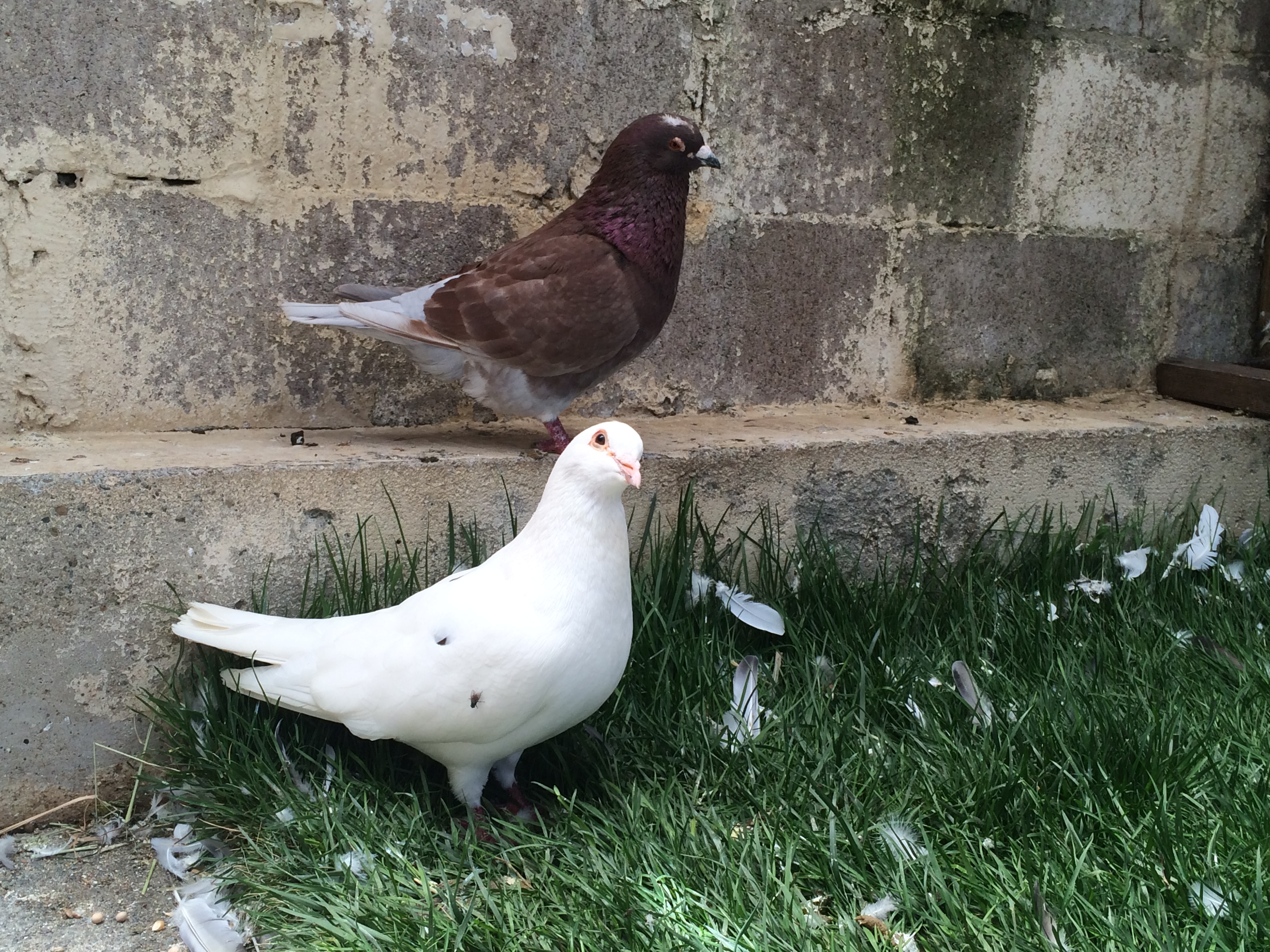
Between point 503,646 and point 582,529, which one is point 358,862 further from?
point 582,529

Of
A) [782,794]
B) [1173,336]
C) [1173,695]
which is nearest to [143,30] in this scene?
[782,794]

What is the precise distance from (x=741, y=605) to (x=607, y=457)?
788mm

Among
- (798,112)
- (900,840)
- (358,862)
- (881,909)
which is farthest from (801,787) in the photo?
(798,112)

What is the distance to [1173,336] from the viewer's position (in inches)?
138

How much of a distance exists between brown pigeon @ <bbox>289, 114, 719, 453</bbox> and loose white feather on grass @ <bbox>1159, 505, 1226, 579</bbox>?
1.52m

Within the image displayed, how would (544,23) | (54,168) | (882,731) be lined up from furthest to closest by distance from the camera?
(544,23) → (54,168) → (882,731)

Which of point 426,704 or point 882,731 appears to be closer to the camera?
point 426,704

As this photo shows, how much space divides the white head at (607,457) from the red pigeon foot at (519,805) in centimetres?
62

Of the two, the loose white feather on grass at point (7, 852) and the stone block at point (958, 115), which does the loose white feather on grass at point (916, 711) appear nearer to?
the stone block at point (958, 115)

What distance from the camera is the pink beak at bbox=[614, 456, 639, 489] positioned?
174 centimetres

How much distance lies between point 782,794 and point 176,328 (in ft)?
5.26

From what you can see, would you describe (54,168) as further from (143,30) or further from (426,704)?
(426,704)

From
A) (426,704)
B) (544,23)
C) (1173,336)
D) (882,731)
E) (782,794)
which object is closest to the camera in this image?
(426,704)

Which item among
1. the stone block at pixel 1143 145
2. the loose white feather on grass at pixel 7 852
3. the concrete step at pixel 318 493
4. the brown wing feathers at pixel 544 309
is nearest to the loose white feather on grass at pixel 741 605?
the concrete step at pixel 318 493
